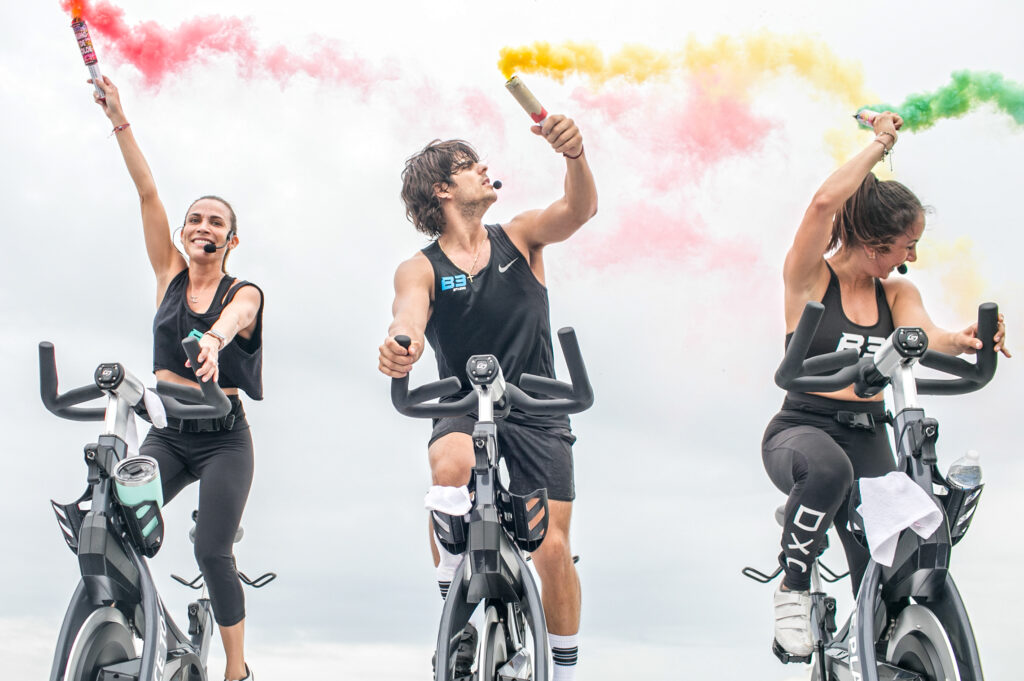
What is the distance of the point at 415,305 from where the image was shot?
157 inches

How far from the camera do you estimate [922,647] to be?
9.73ft

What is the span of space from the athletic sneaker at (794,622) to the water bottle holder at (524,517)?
55.6 inches

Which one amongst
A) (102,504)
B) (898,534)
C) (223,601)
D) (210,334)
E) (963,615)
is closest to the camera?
(963,615)

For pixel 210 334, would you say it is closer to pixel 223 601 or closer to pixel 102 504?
pixel 102 504

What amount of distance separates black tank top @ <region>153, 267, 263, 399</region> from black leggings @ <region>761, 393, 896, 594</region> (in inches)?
98.0

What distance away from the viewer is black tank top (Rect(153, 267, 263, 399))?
4.50m

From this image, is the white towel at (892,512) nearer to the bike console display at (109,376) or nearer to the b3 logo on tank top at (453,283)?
the b3 logo on tank top at (453,283)

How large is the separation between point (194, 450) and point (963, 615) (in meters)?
3.31

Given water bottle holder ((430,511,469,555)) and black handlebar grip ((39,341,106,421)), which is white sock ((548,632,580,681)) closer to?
water bottle holder ((430,511,469,555))

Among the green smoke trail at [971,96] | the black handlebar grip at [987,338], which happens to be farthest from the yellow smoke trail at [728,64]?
the black handlebar grip at [987,338]

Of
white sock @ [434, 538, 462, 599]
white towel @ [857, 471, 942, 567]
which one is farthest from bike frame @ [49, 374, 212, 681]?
white towel @ [857, 471, 942, 567]

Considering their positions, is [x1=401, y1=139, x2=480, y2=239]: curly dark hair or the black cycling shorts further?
[x1=401, y1=139, x2=480, y2=239]: curly dark hair

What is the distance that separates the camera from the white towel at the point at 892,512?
2.93m

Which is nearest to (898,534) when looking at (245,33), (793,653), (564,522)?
(793,653)
